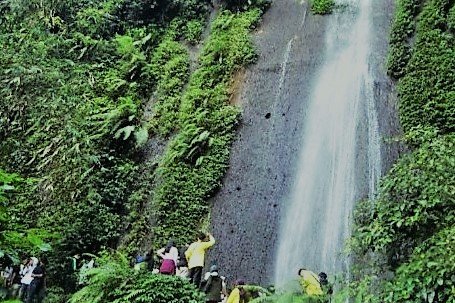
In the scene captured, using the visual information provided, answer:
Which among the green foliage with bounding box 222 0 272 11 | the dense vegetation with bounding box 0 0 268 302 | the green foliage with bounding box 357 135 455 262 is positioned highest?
the green foliage with bounding box 222 0 272 11

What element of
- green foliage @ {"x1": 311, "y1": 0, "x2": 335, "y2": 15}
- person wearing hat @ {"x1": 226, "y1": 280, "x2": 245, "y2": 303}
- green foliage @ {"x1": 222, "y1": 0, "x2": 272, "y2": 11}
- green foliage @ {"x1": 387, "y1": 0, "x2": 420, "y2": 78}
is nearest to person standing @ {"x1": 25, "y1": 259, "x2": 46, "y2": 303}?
person wearing hat @ {"x1": 226, "y1": 280, "x2": 245, "y2": 303}

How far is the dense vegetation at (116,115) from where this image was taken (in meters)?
12.9

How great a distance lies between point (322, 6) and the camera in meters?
17.9

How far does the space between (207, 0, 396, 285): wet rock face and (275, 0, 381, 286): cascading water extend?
0.82 feet

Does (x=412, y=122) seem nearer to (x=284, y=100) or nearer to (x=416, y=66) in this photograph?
(x=416, y=66)

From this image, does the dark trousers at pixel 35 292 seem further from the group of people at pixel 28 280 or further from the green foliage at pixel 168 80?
the green foliage at pixel 168 80

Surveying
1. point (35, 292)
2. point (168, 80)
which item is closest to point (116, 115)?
point (168, 80)

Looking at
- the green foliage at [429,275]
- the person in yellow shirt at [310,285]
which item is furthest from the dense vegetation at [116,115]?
the green foliage at [429,275]

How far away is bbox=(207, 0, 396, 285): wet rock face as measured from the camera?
39.4 ft

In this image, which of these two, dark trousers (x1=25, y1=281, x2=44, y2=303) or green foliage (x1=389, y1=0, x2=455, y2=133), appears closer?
dark trousers (x1=25, y1=281, x2=44, y2=303)

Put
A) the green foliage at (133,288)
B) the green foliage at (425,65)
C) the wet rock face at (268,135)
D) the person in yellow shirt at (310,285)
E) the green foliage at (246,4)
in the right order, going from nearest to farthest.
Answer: the green foliage at (133,288)
the person in yellow shirt at (310,285)
the wet rock face at (268,135)
the green foliage at (425,65)
the green foliage at (246,4)

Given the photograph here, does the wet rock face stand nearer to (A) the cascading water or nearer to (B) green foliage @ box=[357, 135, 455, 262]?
(A) the cascading water

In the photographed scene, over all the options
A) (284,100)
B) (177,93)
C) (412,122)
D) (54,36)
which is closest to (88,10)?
(54,36)

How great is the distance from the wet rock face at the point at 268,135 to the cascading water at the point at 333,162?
249 millimetres
